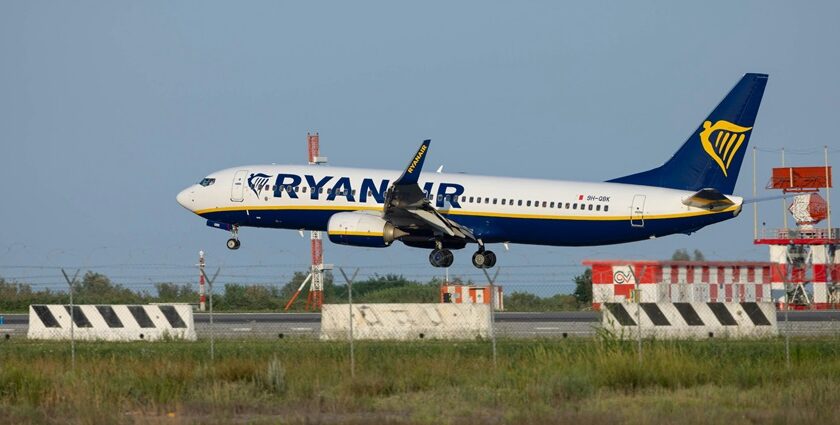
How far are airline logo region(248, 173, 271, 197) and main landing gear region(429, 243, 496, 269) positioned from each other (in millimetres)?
7152

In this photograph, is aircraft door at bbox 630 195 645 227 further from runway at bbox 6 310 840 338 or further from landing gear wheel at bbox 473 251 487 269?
landing gear wheel at bbox 473 251 487 269

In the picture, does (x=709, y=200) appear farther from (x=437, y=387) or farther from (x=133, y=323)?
(x=437, y=387)

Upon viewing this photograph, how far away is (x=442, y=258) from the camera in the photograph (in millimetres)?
50938

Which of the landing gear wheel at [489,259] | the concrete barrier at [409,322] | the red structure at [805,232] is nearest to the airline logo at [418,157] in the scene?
the landing gear wheel at [489,259]

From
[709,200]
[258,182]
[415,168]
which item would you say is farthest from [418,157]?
[709,200]

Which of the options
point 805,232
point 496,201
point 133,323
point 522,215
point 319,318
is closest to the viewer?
point 133,323

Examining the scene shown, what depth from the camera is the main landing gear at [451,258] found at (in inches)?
2004

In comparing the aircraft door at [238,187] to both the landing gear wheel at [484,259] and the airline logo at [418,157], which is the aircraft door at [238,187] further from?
the landing gear wheel at [484,259]

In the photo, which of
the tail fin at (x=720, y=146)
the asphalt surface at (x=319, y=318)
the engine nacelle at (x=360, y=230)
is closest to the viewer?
the asphalt surface at (x=319, y=318)

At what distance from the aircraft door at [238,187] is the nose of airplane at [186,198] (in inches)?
104

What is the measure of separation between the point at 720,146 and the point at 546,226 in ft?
22.1

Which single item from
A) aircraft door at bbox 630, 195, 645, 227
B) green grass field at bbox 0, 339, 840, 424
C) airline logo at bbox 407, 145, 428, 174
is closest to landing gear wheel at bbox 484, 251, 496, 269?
airline logo at bbox 407, 145, 428, 174

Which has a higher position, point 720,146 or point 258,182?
point 720,146

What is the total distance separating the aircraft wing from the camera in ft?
157
